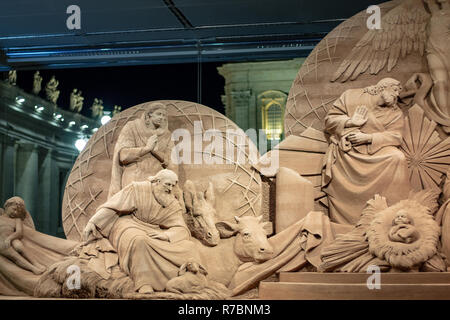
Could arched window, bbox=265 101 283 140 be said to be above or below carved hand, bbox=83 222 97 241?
above

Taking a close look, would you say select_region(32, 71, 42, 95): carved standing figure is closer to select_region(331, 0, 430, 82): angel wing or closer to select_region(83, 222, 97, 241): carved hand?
select_region(83, 222, 97, 241): carved hand

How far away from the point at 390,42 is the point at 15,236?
401 cm

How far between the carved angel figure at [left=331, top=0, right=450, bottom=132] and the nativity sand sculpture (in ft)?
0.03

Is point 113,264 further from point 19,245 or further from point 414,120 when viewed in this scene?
point 414,120

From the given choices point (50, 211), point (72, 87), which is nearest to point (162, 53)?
point (72, 87)

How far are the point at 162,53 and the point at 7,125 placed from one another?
1.72 meters

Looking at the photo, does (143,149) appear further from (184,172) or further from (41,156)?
(41,156)

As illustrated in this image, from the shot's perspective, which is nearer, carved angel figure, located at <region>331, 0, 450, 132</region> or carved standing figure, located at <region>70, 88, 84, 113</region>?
carved angel figure, located at <region>331, 0, 450, 132</region>

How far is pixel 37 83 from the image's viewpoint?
268 inches

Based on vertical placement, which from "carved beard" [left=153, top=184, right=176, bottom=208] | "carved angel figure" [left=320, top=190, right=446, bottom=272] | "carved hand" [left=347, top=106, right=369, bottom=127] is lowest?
"carved angel figure" [left=320, top=190, right=446, bottom=272]

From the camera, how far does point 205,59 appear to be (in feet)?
21.6

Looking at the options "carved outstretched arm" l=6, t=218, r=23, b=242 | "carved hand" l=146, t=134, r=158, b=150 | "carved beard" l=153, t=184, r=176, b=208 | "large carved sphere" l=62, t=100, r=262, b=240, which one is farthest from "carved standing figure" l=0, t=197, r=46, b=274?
"carved hand" l=146, t=134, r=158, b=150

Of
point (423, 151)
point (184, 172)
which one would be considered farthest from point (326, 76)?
point (184, 172)

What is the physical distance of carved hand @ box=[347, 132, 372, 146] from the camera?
609 centimetres
